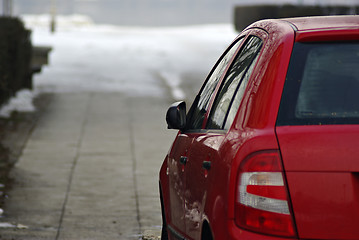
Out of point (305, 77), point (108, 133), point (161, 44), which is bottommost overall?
point (161, 44)

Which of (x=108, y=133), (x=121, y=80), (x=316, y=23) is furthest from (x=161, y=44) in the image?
(x=316, y=23)

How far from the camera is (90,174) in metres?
10.4

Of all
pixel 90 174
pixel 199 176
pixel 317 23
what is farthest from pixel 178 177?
pixel 90 174

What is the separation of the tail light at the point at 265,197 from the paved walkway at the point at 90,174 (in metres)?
3.80

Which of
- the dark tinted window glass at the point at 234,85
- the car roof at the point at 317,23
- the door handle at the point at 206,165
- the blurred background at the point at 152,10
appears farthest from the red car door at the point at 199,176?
the blurred background at the point at 152,10

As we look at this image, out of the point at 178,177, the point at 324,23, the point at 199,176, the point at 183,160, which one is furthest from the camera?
the point at 178,177

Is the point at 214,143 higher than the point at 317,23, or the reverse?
the point at 317,23

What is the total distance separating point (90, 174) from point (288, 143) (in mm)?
7108

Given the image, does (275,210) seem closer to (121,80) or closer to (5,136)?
(5,136)

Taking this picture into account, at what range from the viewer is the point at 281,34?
3.88 meters

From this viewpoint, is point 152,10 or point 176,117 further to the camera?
point 152,10

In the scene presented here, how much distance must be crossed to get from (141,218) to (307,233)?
4824 mm

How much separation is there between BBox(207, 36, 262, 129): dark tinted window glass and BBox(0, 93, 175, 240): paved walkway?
2.96 metres

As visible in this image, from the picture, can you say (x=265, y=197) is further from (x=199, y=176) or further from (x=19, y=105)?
(x=19, y=105)
